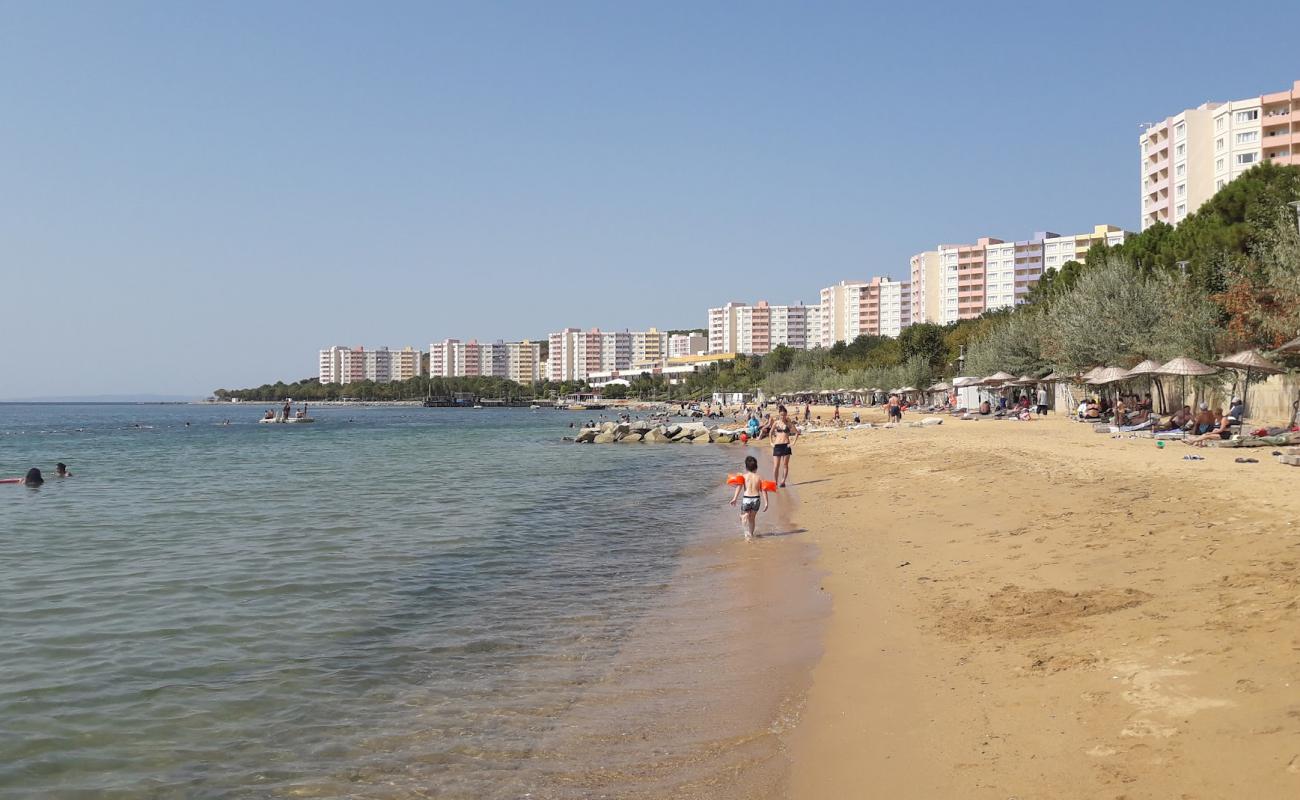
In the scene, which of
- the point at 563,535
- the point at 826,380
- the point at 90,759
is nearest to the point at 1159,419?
the point at 563,535

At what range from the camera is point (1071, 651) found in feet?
21.2

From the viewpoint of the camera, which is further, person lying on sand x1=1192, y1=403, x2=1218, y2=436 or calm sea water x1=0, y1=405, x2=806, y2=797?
person lying on sand x1=1192, y1=403, x2=1218, y2=436

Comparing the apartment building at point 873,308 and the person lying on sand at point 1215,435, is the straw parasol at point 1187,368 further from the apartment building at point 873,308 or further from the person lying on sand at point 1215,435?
the apartment building at point 873,308

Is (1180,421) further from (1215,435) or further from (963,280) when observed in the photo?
(963,280)

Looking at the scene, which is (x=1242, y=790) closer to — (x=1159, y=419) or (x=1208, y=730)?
(x=1208, y=730)

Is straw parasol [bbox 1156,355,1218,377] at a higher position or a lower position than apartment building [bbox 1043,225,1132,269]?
lower

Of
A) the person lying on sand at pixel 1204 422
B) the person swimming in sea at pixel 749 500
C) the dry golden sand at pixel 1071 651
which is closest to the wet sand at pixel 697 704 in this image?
the dry golden sand at pixel 1071 651

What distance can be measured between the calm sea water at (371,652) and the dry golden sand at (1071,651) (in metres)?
0.77

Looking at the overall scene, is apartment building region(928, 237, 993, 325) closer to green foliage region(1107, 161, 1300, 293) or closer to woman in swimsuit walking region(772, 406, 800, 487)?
green foliage region(1107, 161, 1300, 293)

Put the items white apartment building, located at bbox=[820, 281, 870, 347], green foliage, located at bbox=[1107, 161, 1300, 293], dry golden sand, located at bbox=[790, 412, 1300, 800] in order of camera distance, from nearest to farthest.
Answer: dry golden sand, located at bbox=[790, 412, 1300, 800] < green foliage, located at bbox=[1107, 161, 1300, 293] < white apartment building, located at bbox=[820, 281, 870, 347]

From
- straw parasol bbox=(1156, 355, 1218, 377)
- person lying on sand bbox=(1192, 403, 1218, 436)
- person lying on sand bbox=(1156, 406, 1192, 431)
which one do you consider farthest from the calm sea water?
straw parasol bbox=(1156, 355, 1218, 377)

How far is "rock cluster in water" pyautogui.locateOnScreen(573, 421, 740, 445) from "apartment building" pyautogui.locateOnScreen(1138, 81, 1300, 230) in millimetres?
47181

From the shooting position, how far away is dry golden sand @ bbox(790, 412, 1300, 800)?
4.58 m

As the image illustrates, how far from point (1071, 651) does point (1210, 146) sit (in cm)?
9264
